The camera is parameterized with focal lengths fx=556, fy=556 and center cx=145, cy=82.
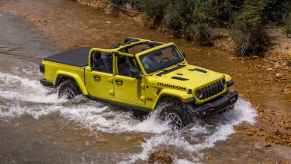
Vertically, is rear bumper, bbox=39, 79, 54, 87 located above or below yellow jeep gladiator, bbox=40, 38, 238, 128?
below

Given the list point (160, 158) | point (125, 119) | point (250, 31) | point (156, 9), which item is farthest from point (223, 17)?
point (160, 158)

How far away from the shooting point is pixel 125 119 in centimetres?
1355

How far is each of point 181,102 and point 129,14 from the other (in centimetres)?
1243

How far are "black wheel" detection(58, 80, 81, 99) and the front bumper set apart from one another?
3689 millimetres

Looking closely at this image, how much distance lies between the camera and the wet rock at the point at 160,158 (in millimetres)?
11352

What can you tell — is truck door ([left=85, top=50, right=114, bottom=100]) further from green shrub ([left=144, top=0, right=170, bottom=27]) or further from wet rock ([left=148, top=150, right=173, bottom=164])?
green shrub ([left=144, top=0, right=170, bottom=27])

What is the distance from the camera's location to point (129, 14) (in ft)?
78.1

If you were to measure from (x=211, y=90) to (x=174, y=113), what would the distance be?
3.16ft

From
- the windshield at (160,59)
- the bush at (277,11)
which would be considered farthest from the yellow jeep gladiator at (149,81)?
the bush at (277,11)

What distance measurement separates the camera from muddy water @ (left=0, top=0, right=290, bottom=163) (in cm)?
1184

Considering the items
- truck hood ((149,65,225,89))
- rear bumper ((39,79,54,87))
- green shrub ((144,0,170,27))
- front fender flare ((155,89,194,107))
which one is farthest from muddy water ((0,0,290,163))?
green shrub ((144,0,170,27))

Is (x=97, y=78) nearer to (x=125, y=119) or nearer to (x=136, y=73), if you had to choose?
(x=125, y=119)

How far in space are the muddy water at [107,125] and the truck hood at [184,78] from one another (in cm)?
95

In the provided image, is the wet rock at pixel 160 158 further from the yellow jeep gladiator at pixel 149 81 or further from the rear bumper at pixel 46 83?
the rear bumper at pixel 46 83
